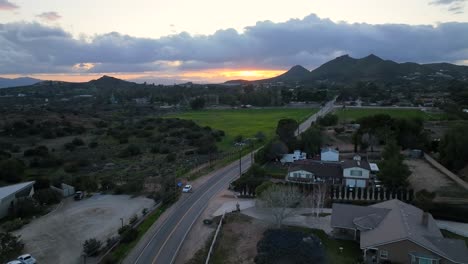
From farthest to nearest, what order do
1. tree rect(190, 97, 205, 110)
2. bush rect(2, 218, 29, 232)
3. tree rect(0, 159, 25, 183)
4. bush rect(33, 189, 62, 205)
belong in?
1. tree rect(190, 97, 205, 110)
2. tree rect(0, 159, 25, 183)
3. bush rect(33, 189, 62, 205)
4. bush rect(2, 218, 29, 232)

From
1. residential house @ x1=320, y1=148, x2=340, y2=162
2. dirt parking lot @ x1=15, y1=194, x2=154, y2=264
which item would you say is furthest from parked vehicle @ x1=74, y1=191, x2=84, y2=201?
residential house @ x1=320, y1=148, x2=340, y2=162

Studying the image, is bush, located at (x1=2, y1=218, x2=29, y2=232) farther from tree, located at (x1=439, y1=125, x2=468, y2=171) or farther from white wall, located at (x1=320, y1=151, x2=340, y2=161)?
tree, located at (x1=439, y1=125, x2=468, y2=171)

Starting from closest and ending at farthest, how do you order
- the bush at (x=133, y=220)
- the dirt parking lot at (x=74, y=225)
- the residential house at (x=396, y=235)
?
the residential house at (x=396, y=235) < the dirt parking lot at (x=74, y=225) < the bush at (x=133, y=220)

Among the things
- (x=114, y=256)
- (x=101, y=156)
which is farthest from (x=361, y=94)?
(x=114, y=256)

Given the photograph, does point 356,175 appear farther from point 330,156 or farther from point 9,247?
point 9,247

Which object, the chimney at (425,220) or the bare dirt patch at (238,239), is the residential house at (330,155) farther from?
the chimney at (425,220)

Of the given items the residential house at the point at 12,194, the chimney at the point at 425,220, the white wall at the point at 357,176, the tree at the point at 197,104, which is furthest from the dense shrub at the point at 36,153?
the tree at the point at 197,104
